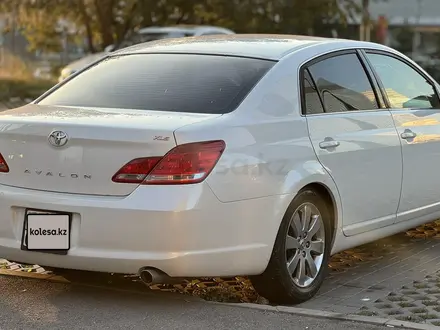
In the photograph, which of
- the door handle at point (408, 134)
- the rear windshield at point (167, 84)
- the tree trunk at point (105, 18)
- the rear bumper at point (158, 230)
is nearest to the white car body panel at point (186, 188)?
the rear bumper at point (158, 230)

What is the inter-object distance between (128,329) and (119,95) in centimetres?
153

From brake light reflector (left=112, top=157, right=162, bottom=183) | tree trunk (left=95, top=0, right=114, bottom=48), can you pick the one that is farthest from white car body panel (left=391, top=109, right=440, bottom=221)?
tree trunk (left=95, top=0, right=114, bottom=48)

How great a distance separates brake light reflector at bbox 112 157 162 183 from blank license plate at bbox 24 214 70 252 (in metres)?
0.37

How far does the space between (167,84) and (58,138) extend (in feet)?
2.93

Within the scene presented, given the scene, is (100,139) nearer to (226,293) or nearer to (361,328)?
(226,293)

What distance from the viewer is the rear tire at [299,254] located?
531cm

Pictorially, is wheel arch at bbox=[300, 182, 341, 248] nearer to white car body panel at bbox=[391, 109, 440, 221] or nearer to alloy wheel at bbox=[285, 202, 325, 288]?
alloy wheel at bbox=[285, 202, 325, 288]

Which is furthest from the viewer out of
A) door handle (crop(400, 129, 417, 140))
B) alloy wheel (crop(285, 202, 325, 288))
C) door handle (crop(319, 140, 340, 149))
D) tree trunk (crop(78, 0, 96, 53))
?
tree trunk (crop(78, 0, 96, 53))

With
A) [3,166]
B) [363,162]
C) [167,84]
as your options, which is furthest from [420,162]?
[3,166]

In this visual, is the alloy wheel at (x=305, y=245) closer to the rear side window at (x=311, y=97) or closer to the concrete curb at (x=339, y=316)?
the concrete curb at (x=339, y=316)

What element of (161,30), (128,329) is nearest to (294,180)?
(128,329)

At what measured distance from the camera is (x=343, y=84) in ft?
20.1

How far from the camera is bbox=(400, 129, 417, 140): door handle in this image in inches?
252

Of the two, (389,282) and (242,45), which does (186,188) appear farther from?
(389,282)
